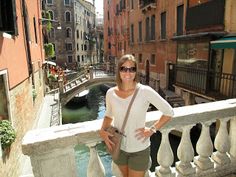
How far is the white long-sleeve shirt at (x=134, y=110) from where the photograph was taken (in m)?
1.96

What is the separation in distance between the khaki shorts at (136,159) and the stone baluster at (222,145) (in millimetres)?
1194

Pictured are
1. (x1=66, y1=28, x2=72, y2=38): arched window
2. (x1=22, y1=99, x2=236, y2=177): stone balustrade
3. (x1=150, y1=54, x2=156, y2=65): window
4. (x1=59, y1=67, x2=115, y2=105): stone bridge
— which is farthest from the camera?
(x1=66, y1=28, x2=72, y2=38): arched window

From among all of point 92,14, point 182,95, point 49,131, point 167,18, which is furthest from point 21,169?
point 92,14

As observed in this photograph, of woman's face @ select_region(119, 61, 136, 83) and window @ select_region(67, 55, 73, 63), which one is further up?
woman's face @ select_region(119, 61, 136, 83)

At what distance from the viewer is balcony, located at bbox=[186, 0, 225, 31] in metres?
10.3

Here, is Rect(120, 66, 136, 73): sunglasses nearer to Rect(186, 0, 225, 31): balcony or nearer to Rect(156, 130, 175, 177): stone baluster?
Rect(156, 130, 175, 177): stone baluster

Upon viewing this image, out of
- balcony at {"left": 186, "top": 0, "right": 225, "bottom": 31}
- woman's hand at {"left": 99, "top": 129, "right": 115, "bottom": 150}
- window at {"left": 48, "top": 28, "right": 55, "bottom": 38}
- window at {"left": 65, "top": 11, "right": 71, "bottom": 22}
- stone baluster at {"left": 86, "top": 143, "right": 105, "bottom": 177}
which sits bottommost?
stone baluster at {"left": 86, "top": 143, "right": 105, "bottom": 177}

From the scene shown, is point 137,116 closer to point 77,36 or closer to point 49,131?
point 49,131

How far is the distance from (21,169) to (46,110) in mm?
6512

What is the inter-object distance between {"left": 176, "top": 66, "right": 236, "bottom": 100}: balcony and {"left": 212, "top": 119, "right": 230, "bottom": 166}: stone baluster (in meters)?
7.37

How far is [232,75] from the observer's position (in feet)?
30.9

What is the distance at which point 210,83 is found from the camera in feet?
35.9

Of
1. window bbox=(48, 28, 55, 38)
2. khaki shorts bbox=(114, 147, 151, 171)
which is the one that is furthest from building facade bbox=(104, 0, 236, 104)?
window bbox=(48, 28, 55, 38)

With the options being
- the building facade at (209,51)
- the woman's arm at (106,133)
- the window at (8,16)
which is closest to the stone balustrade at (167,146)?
the woman's arm at (106,133)
